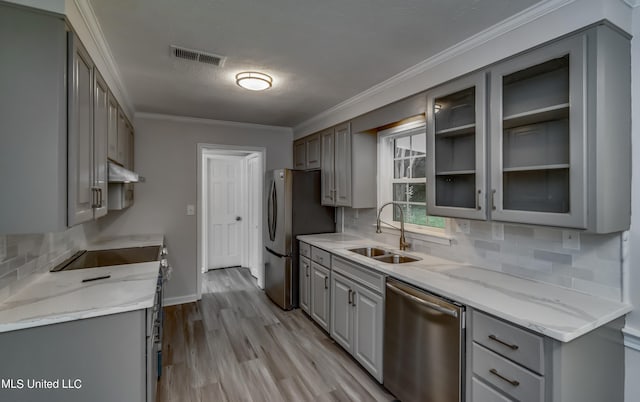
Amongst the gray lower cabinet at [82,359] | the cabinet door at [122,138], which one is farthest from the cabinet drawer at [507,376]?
the cabinet door at [122,138]

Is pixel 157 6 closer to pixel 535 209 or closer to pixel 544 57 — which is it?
pixel 544 57

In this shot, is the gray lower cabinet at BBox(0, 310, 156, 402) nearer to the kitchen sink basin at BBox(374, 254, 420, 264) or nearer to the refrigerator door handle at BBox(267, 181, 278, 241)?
the kitchen sink basin at BBox(374, 254, 420, 264)

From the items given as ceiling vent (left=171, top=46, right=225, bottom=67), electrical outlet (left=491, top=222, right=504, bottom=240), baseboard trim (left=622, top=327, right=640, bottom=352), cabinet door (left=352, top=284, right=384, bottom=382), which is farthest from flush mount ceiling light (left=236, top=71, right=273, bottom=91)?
baseboard trim (left=622, top=327, right=640, bottom=352)

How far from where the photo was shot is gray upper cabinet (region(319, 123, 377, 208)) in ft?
10.3

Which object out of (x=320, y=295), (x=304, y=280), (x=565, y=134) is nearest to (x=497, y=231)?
(x=565, y=134)

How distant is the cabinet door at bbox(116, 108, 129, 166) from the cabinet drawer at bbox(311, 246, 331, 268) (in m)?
2.00

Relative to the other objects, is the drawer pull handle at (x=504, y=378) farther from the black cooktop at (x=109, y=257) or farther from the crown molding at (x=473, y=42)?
the black cooktop at (x=109, y=257)

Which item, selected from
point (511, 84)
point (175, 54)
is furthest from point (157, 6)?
point (511, 84)

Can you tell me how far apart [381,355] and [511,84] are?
1.96m

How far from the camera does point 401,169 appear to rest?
3.03m

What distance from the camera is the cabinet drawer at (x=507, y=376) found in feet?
4.19

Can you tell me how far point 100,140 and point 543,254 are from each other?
9.37ft

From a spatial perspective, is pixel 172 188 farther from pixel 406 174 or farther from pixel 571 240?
pixel 571 240

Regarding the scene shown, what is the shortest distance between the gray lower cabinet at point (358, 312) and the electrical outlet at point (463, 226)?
727 millimetres
